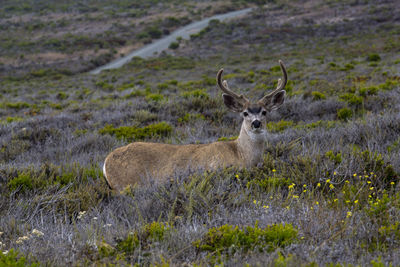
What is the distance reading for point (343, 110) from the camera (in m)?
8.70

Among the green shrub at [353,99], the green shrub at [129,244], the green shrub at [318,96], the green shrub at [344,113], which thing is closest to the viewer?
the green shrub at [129,244]

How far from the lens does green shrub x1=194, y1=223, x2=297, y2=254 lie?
292 cm

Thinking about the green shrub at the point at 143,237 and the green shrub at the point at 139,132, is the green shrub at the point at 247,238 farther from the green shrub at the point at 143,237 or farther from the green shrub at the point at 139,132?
the green shrub at the point at 139,132

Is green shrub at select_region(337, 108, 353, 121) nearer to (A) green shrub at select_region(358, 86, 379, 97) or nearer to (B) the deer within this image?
(A) green shrub at select_region(358, 86, 379, 97)

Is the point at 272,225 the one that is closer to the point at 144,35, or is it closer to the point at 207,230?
the point at 207,230

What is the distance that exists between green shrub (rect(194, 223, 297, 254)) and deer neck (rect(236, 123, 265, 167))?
7.44ft

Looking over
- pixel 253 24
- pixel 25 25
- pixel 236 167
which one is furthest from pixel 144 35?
pixel 236 167

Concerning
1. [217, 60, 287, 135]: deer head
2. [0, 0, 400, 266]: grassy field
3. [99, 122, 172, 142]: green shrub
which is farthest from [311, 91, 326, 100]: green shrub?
[217, 60, 287, 135]: deer head

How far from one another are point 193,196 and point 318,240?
1492mm

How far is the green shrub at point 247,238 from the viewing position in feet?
9.59

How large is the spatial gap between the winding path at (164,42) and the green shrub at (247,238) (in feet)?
110

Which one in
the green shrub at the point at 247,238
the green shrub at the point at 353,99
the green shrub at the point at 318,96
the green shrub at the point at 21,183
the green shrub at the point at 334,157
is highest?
the green shrub at the point at 247,238

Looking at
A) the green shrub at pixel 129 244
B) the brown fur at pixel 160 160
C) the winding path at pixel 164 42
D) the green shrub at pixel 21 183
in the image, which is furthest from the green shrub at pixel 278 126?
the winding path at pixel 164 42

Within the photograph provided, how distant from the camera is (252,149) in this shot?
540cm
